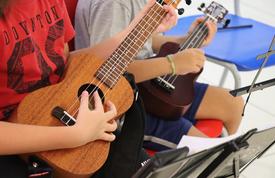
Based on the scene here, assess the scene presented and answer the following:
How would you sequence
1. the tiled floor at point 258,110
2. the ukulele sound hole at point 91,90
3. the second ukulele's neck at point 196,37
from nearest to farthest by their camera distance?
the ukulele sound hole at point 91,90
the second ukulele's neck at point 196,37
the tiled floor at point 258,110

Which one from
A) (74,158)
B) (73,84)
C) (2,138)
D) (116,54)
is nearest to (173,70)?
(116,54)

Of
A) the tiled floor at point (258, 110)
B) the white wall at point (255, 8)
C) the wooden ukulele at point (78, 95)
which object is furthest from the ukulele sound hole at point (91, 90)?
the white wall at point (255, 8)

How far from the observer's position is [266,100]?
8.10 ft

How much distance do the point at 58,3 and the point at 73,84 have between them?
25 cm

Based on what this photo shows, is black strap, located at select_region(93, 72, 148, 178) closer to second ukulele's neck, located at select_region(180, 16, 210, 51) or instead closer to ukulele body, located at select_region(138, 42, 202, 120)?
ukulele body, located at select_region(138, 42, 202, 120)

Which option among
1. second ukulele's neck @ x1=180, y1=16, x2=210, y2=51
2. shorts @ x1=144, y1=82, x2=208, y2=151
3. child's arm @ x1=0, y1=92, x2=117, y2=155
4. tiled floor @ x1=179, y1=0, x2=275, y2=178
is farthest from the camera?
tiled floor @ x1=179, y1=0, x2=275, y2=178

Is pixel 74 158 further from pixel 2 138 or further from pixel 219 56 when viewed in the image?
pixel 219 56

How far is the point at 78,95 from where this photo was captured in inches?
38.4

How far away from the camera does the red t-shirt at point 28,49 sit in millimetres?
905

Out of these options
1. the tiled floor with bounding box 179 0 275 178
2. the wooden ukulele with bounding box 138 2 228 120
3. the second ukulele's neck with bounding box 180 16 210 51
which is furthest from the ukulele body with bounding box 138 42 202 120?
the tiled floor with bounding box 179 0 275 178

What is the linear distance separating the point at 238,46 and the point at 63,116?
0.95 meters

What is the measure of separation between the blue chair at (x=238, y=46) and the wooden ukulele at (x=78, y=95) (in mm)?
502

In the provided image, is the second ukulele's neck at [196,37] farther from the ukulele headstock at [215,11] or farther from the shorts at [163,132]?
the shorts at [163,132]

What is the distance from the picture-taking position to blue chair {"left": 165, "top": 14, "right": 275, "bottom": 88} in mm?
1508
